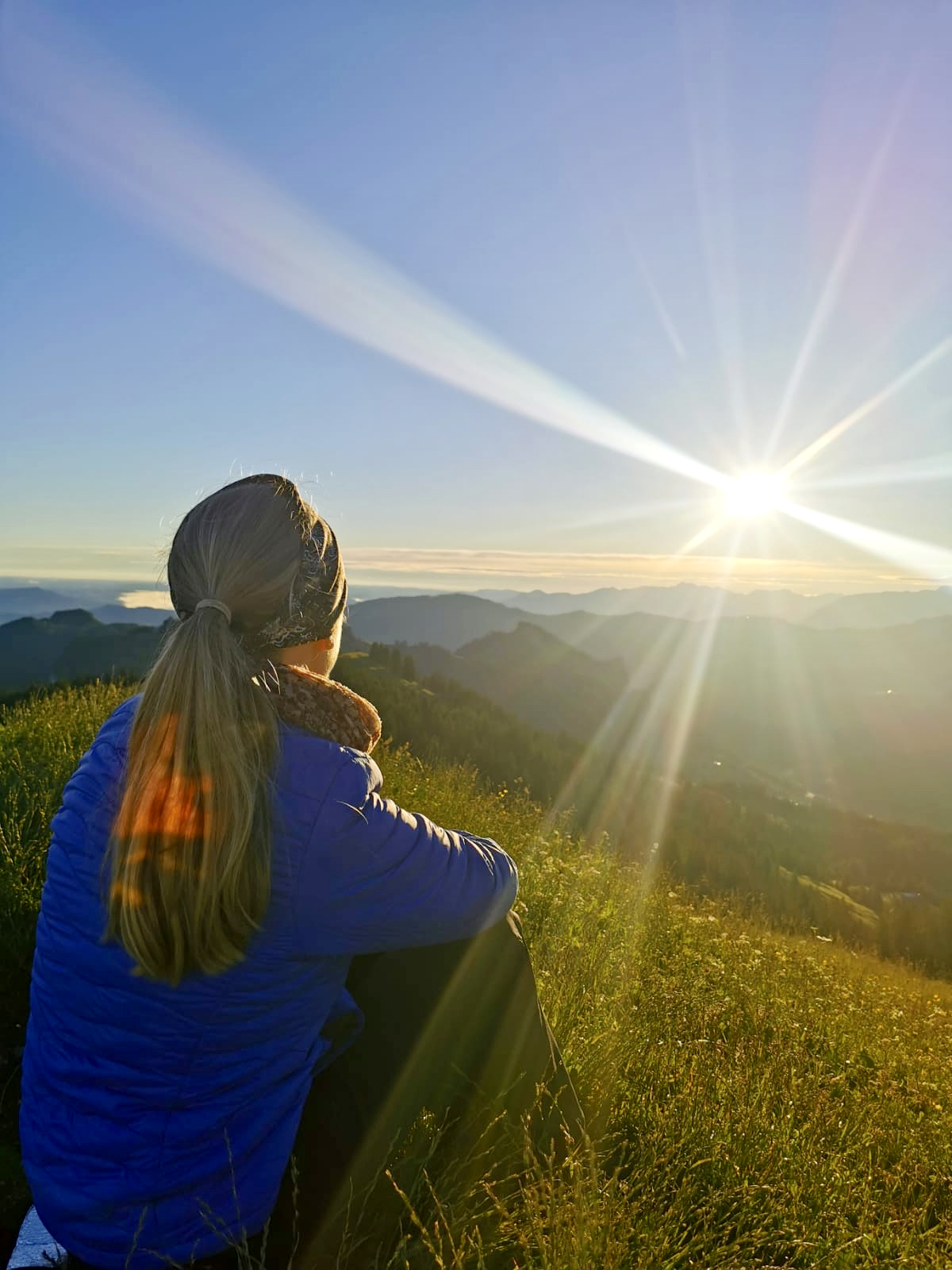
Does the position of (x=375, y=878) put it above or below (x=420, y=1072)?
above

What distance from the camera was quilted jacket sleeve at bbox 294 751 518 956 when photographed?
1.61m

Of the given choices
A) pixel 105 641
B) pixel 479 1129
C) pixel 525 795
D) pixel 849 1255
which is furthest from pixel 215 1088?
pixel 105 641

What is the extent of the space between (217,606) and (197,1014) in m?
0.89

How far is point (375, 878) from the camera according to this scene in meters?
1.67

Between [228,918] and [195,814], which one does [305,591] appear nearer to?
[195,814]

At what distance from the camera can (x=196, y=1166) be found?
1754 millimetres

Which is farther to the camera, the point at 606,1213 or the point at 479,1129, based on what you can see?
the point at 479,1129

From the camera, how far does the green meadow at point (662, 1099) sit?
2080mm

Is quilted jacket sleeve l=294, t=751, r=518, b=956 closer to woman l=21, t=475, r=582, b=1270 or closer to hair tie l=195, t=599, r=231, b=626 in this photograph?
woman l=21, t=475, r=582, b=1270

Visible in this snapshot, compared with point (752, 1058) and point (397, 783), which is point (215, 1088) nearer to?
point (752, 1058)

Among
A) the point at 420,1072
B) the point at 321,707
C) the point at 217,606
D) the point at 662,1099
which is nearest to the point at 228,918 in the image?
the point at 321,707

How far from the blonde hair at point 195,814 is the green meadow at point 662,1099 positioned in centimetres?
81

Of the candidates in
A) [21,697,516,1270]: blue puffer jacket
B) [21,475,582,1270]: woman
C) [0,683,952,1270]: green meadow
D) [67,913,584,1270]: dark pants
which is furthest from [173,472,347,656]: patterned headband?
[0,683,952,1270]: green meadow

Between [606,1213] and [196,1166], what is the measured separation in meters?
1.08
